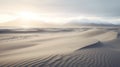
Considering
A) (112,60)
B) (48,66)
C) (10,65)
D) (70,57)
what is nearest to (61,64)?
(48,66)

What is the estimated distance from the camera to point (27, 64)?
6.68m

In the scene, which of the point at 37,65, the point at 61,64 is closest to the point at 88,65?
the point at 61,64

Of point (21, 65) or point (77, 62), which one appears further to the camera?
point (77, 62)

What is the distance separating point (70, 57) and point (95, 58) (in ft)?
4.18

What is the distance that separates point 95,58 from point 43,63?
9.01 ft

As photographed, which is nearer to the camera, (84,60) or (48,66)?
(48,66)

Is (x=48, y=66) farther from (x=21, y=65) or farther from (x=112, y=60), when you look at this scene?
(x=112, y=60)

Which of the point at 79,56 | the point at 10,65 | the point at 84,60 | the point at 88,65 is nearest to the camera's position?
the point at 10,65

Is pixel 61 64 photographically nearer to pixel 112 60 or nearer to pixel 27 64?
pixel 27 64

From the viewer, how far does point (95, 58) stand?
8.06 meters

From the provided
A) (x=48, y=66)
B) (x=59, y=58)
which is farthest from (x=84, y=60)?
(x=48, y=66)

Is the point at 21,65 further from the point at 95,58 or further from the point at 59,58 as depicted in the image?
the point at 95,58

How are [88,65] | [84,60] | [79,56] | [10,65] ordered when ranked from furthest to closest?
1. [79,56]
2. [84,60]
3. [88,65]
4. [10,65]

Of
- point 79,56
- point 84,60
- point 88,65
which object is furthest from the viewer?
point 79,56
